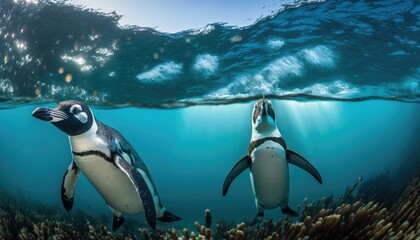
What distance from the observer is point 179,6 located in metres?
8.51

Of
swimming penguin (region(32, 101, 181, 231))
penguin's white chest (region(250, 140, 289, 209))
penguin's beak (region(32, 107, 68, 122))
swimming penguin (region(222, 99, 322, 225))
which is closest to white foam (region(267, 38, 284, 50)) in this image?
swimming penguin (region(222, 99, 322, 225))

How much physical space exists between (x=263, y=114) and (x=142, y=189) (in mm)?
2699

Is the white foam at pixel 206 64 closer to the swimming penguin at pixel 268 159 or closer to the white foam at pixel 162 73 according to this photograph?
the white foam at pixel 162 73

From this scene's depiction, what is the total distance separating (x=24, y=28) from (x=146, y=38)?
3.64 metres

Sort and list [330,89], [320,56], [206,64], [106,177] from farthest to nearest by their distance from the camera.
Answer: [330,89] < [206,64] < [320,56] < [106,177]

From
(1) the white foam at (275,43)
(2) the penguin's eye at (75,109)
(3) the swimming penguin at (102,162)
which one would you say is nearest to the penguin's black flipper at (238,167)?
(3) the swimming penguin at (102,162)

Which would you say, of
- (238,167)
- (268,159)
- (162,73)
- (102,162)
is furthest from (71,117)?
(162,73)

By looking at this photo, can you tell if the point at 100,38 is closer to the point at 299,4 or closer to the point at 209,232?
the point at 299,4

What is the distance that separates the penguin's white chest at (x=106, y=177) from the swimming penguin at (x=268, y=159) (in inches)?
77.6

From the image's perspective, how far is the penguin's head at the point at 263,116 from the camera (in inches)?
245

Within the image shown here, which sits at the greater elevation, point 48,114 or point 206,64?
point 48,114

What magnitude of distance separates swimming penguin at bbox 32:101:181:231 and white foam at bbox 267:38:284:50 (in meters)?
6.04

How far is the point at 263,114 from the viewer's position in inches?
245

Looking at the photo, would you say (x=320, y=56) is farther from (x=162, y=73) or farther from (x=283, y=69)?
→ (x=162, y=73)
